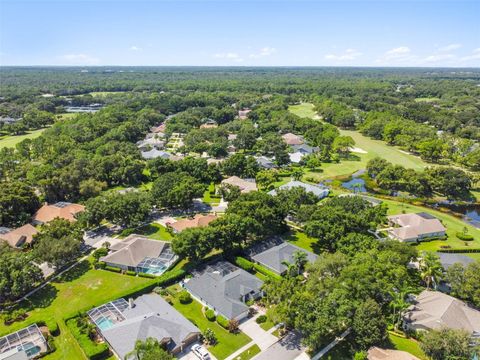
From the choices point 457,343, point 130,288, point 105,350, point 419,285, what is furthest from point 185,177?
point 457,343

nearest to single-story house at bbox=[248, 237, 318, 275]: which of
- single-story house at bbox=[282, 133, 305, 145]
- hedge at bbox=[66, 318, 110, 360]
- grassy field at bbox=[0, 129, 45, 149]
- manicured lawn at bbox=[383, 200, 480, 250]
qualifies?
manicured lawn at bbox=[383, 200, 480, 250]

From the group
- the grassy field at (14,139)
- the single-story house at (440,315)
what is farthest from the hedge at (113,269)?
the grassy field at (14,139)

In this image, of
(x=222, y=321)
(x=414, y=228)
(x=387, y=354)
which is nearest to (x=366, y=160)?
(x=414, y=228)

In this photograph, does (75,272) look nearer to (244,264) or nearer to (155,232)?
(155,232)

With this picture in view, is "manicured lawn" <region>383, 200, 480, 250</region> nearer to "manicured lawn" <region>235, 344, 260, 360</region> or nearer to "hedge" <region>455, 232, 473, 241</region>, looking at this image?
"hedge" <region>455, 232, 473, 241</region>

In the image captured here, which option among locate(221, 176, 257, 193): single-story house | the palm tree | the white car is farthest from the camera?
locate(221, 176, 257, 193): single-story house

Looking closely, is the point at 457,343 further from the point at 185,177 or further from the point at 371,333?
the point at 185,177

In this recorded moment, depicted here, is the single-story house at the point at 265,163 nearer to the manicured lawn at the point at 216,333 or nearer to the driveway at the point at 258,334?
the manicured lawn at the point at 216,333
